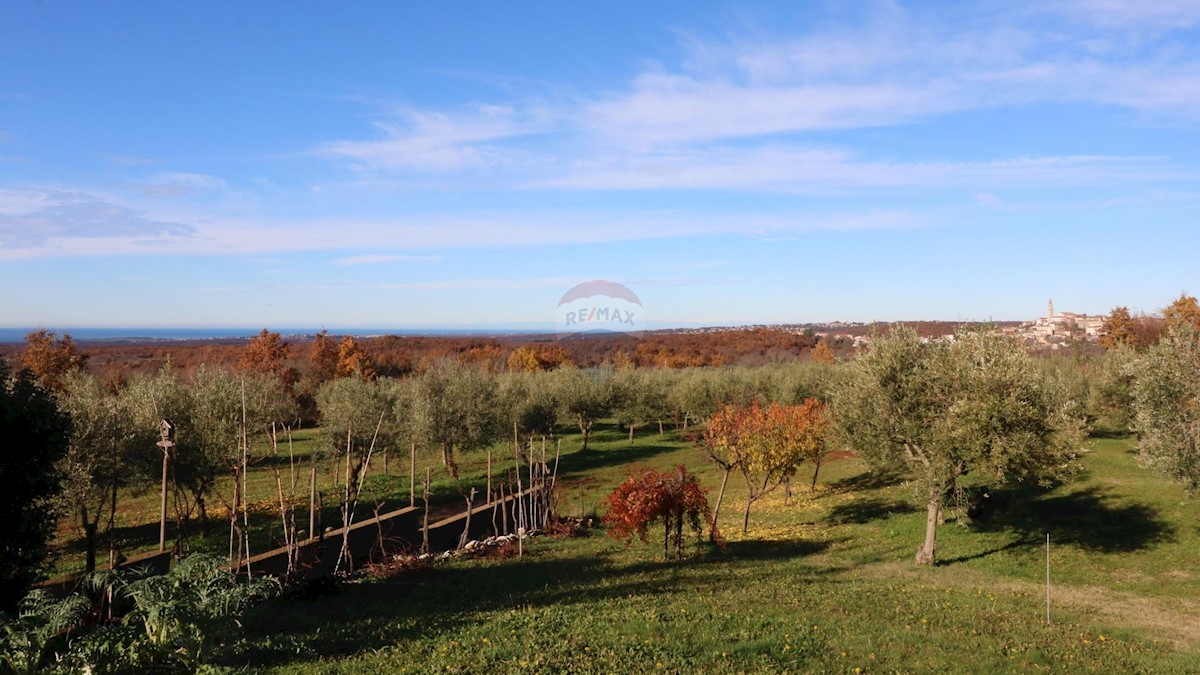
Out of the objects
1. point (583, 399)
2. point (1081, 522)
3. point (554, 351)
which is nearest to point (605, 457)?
point (583, 399)

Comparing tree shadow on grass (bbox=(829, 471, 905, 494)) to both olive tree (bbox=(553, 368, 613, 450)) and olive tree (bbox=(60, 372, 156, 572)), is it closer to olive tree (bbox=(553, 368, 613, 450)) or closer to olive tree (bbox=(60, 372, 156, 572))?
olive tree (bbox=(553, 368, 613, 450))

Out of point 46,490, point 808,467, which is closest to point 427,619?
point 46,490

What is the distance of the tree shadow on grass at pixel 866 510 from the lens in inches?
1161

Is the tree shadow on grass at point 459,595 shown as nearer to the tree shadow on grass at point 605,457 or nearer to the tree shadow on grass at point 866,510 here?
the tree shadow on grass at point 866,510

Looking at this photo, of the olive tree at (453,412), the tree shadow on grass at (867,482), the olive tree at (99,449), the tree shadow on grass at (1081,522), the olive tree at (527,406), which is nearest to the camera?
the olive tree at (99,449)

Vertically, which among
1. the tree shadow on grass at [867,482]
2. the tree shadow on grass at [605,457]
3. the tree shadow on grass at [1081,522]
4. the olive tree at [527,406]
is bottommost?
Result: the tree shadow on grass at [605,457]

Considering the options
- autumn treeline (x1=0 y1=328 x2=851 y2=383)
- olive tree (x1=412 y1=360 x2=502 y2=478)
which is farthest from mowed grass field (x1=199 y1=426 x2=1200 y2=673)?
autumn treeline (x1=0 y1=328 x2=851 y2=383)

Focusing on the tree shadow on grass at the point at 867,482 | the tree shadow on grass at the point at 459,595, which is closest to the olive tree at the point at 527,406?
the tree shadow on grass at the point at 867,482

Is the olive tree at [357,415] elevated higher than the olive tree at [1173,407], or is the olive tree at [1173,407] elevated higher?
the olive tree at [1173,407]

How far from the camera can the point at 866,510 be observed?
102 ft

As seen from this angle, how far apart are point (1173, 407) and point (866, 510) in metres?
12.5

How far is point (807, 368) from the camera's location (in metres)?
71.2

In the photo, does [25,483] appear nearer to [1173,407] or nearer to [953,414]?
[953,414]

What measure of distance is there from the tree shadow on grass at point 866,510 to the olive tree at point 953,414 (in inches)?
242
